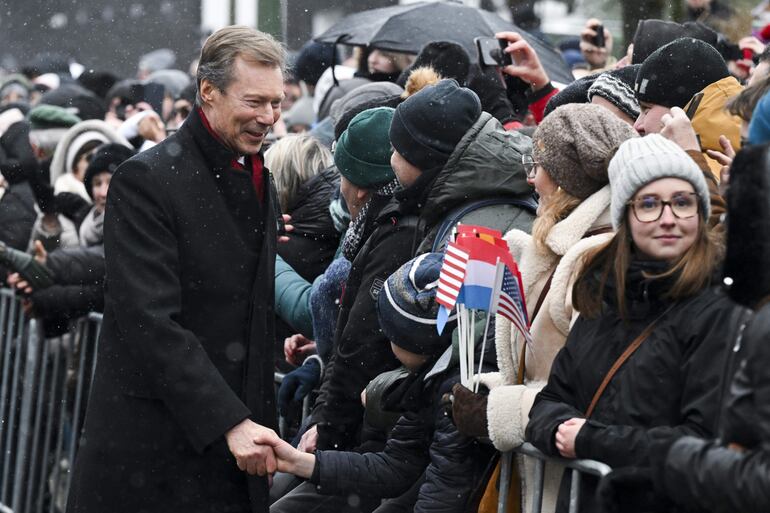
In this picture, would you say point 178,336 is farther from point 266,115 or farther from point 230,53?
point 230,53

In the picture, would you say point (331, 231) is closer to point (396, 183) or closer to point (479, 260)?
point (396, 183)

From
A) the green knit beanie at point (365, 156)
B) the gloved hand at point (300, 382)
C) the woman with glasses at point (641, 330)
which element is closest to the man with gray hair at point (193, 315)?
the green knit beanie at point (365, 156)

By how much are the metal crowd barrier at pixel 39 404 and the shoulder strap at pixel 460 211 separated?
3.03 meters

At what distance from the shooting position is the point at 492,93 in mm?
7180

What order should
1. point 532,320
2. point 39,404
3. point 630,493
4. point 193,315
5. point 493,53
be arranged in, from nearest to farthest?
point 630,493
point 532,320
point 193,315
point 493,53
point 39,404

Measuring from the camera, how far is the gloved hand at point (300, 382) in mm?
6047

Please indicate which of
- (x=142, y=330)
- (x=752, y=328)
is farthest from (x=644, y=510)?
(x=142, y=330)

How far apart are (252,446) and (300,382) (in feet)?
4.69

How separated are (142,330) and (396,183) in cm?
150

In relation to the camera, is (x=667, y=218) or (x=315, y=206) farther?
(x=315, y=206)

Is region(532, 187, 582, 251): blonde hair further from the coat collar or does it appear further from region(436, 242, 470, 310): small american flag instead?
the coat collar

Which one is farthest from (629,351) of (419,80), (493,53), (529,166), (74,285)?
(74,285)

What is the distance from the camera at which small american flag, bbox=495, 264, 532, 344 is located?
171 inches

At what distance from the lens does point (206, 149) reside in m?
4.89
